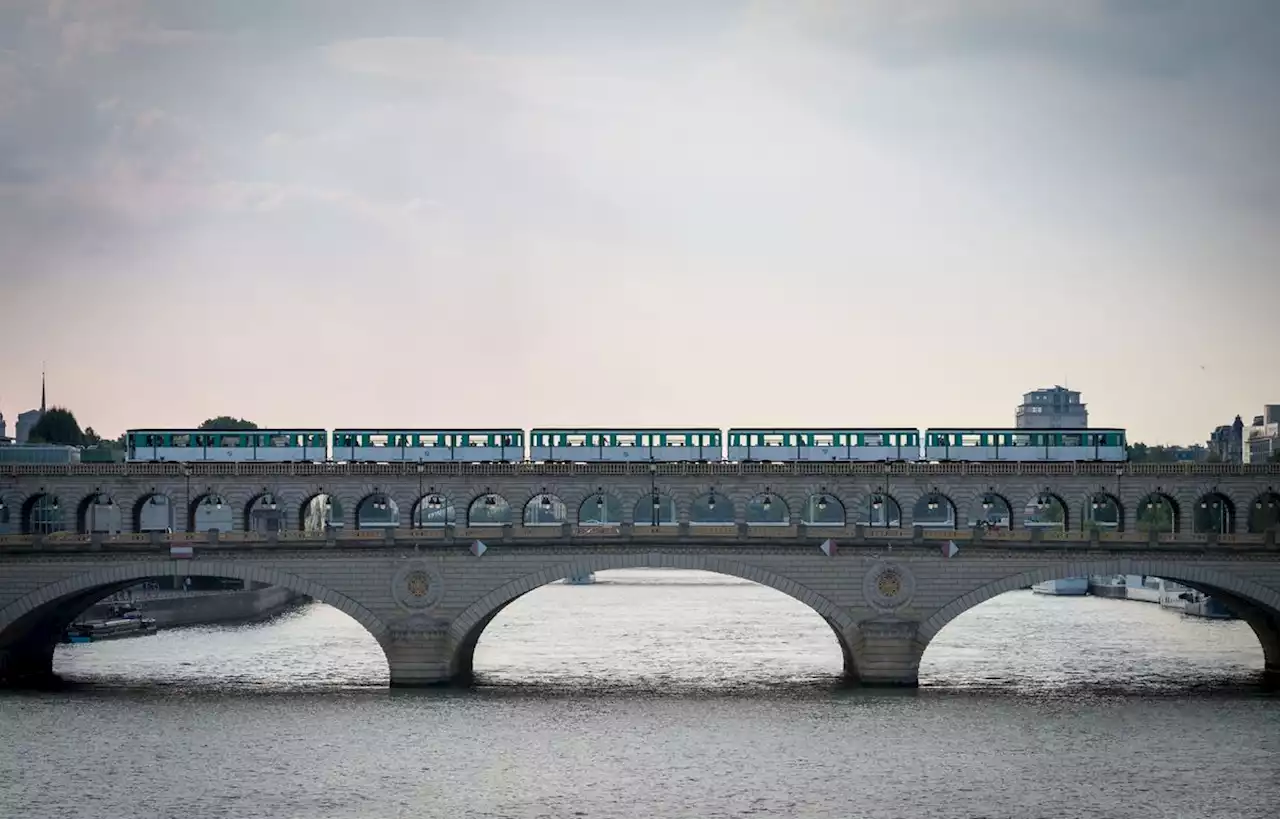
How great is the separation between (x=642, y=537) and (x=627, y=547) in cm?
116

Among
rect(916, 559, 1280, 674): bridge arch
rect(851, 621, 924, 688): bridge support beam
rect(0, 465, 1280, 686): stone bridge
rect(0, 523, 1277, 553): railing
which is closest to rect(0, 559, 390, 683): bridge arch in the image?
rect(0, 465, 1280, 686): stone bridge

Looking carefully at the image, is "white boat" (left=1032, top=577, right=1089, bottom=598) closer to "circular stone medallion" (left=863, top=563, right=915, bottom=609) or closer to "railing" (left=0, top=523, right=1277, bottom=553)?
"railing" (left=0, top=523, right=1277, bottom=553)

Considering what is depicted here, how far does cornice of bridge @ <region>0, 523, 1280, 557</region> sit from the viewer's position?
96750mm

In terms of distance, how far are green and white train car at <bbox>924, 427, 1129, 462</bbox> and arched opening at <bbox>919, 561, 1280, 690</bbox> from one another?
26.9 ft

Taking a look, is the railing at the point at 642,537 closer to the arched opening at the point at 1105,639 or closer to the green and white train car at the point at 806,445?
the arched opening at the point at 1105,639

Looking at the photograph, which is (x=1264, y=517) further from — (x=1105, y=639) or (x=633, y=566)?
(x=633, y=566)

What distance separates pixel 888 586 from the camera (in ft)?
318

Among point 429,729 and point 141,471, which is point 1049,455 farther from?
point 141,471

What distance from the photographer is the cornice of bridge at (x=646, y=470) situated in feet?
341

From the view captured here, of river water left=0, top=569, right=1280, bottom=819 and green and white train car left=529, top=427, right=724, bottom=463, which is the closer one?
river water left=0, top=569, right=1280, bottom=819

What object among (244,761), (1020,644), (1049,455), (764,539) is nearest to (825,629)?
(1020,644)

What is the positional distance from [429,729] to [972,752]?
998 inches

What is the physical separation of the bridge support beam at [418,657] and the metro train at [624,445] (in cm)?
2101

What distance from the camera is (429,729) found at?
85.7 meters
